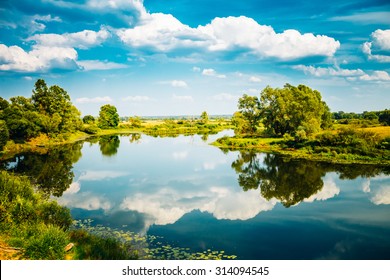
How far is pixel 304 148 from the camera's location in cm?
4406

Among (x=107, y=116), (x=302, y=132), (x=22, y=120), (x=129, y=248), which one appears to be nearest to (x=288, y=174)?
(x=302, y=132)

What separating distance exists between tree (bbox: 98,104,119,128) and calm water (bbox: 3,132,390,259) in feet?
207

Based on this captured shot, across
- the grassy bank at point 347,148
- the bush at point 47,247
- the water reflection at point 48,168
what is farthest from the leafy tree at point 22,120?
the bush at point 47,247

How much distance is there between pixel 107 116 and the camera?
4045 inches

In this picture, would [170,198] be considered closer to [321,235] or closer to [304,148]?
[321,235]

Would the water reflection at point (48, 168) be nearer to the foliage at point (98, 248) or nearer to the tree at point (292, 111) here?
the foliage at point (98, 248)

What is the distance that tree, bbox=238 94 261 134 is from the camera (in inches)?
2675

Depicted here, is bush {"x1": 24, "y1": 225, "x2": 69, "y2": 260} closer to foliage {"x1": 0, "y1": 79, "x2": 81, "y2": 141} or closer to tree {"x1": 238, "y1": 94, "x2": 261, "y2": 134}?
foliage {"x1": 0, "y1": 79, "x2": 81, "y2": 141}

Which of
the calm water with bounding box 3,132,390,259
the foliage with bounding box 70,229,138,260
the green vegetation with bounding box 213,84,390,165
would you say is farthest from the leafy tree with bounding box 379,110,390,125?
the foliage with bounding box 70,229,138,260

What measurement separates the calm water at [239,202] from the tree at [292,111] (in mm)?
14309

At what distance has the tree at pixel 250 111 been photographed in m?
67.9

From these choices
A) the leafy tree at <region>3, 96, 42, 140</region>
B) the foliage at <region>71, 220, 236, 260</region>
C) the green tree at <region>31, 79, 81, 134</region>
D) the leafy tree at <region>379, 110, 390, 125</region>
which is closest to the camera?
the foliage at <region>71, 220, 236, 260</region>

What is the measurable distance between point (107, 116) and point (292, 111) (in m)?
66.8

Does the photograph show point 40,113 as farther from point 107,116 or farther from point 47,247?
point 47,247
